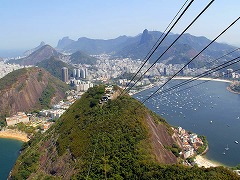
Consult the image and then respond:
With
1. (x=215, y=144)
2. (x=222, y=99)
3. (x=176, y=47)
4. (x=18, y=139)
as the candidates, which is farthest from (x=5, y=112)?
(x=176, y=47)

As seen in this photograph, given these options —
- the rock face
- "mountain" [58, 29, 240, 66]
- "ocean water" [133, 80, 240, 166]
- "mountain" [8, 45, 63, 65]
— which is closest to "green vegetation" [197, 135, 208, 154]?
"ocean water" [133, 80, 240, 166]

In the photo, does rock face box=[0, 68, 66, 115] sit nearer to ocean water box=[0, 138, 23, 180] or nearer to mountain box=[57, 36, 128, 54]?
ocean water box=[0, 138, 23, 180]

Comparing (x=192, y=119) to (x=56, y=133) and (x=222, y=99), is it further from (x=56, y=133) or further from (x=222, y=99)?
(x=56, y=133)

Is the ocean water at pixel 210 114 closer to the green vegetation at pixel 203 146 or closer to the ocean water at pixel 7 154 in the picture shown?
the green vegetation at pixel 203 146

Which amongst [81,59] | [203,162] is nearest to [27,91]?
[203,162]

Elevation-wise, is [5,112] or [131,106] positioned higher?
A: [131,106]
